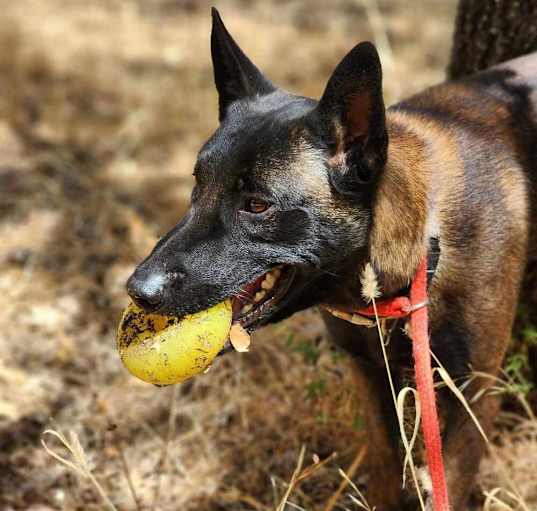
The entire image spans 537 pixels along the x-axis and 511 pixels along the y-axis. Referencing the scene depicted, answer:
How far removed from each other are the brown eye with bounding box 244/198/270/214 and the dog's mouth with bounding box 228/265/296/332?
21cm

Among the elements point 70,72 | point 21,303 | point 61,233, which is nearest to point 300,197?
point 21,303

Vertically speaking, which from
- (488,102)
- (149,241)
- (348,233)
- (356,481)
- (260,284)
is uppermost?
(488,102)

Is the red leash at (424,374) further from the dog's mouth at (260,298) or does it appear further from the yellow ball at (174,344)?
the yellow ball at (174,344)

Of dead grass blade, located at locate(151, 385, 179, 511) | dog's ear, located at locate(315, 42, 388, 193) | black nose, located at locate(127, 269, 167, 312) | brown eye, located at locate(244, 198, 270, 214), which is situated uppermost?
dog's ear, located at locate(315, 42, 388, 193)

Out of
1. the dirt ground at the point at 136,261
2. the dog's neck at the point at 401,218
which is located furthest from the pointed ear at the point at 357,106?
the dirt ground at the point at 136,261

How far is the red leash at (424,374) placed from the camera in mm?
2502

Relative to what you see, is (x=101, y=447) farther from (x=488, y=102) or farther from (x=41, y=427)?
(x=488, y=102)

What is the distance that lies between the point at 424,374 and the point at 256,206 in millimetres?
761

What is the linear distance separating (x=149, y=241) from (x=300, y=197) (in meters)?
2.86

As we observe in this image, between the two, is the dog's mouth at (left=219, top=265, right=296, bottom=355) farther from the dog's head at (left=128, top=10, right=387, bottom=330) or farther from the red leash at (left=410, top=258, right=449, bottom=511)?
the red leash at (left=410, top=258, right=449, bottom=511)

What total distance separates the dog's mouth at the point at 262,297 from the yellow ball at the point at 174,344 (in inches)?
3.3

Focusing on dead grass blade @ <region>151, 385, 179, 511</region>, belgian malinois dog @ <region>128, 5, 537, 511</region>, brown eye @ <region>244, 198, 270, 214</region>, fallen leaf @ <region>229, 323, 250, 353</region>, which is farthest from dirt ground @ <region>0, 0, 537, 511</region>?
brown eye @ <region>244, 198, 270, 214</region>

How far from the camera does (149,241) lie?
535 centimetres

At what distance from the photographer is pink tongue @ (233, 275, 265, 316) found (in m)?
2.79
